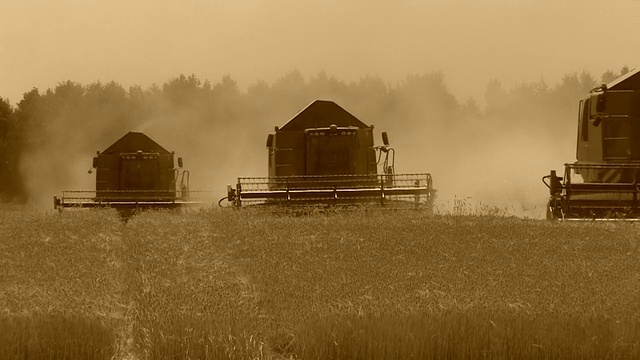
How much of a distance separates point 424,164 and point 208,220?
48.6 metres

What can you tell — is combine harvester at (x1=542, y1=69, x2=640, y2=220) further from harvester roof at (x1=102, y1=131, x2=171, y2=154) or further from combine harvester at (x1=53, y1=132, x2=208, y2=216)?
harvester roof at (x1=102, y1=131, x2=171, y2=154)

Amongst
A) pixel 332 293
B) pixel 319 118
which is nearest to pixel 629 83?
pixel 319 118

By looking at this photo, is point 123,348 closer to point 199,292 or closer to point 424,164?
point 199,292

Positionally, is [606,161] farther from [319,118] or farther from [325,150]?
[319,118]

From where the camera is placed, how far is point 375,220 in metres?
24.7

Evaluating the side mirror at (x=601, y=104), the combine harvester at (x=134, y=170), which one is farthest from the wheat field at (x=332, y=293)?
the combine harvester at (x=134, y=170)

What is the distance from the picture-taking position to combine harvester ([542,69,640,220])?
2519cm

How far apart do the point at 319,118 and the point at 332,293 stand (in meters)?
21.7

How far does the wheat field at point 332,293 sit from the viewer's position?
427 inches

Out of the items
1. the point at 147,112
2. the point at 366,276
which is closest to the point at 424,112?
the point at 147,112

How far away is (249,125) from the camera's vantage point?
82500mm

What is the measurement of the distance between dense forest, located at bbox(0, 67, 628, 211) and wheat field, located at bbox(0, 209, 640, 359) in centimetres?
4933

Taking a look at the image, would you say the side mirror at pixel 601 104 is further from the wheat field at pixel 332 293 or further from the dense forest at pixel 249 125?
the dense forest at pixel 249 125

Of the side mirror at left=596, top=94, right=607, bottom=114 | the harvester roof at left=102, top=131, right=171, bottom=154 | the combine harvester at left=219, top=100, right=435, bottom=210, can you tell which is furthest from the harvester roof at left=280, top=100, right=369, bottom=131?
the harvester roof at left=102, top=131, right=171, bottom=154
